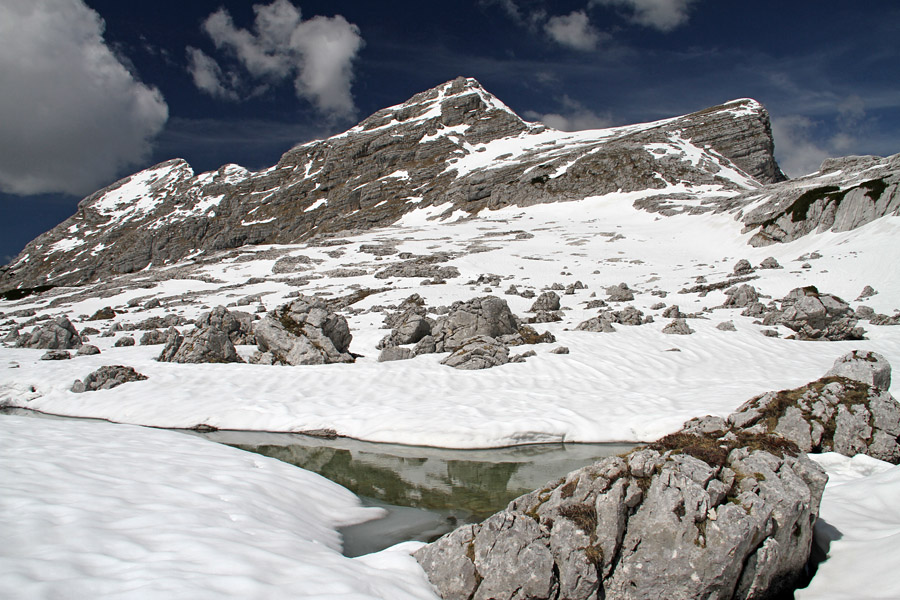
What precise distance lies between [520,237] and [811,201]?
117 feet

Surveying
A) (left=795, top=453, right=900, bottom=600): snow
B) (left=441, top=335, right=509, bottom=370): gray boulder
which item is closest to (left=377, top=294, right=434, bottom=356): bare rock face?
(left=441, top=335, right=509, bottom=370): gray boulder

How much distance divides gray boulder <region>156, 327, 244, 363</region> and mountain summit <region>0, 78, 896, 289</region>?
70.9 metres

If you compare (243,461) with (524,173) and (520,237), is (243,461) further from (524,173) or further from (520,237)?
(524,173)

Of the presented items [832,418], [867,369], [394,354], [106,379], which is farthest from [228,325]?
[867,369]

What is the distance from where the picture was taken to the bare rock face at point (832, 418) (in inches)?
401

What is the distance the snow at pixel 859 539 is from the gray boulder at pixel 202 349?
2347 centimetres

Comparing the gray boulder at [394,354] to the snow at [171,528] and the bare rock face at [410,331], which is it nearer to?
the bare rock face at [410,331]

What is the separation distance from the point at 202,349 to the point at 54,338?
45.2 feet

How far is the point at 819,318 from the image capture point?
23.0 metres

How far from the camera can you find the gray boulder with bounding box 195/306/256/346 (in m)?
24.7

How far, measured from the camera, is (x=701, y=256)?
51.4 metres

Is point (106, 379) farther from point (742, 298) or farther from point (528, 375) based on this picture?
point (742, 298)

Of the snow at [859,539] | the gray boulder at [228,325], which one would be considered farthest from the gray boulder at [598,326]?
the gray boulder at [228,325]

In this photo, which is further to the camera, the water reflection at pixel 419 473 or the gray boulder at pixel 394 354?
the gray boulder at pixel 394 354
